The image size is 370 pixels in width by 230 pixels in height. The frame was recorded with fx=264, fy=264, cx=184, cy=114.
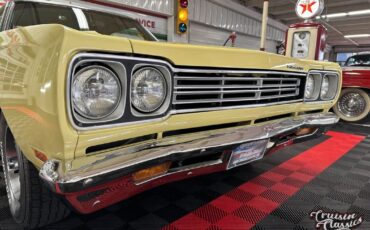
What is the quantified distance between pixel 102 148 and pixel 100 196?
0.65 ft

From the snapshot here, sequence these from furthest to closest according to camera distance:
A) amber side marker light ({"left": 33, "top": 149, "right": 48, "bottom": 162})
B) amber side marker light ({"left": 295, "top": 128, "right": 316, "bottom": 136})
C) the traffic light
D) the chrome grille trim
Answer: the traffic light, amber side marker light ({"left": 295, "top": 128, "right": 316, "bottom": 136}), the chrome grille trim, amber side marker light ({"left": 33, "top": 149, "right": 48, "bottom": 162})

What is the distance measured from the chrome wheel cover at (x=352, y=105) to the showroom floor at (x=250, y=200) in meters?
2.96

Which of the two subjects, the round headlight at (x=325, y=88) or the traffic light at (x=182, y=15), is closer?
the round headlight at (x=325, y=88)

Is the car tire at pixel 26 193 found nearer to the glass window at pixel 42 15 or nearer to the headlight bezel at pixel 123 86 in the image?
the headlight bezel at pixel 123 86

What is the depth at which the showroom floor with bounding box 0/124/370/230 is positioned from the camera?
161 centimetres

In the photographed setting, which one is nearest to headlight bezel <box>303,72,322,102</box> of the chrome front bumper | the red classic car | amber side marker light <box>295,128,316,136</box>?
amber side marker light <box>295,128,316,136</box>

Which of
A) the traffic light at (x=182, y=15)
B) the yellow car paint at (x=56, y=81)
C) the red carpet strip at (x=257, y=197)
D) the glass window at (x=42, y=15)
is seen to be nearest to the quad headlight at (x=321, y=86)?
the red carpet strip at (x=257, y=197)

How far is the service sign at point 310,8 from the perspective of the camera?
4.81m

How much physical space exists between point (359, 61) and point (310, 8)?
1.76 meters

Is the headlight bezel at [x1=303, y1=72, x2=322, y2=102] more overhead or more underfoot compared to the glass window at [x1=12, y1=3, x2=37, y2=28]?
more underfoot

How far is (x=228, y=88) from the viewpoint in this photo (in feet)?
4.80

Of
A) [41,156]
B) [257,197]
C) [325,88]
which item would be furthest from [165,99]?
[325,88]

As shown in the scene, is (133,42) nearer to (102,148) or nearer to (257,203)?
(102,148)

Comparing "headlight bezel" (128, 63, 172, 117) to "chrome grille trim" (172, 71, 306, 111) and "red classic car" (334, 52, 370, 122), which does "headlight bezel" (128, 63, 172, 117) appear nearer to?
"chrome grille trim" (172, 71, 306, 111)
